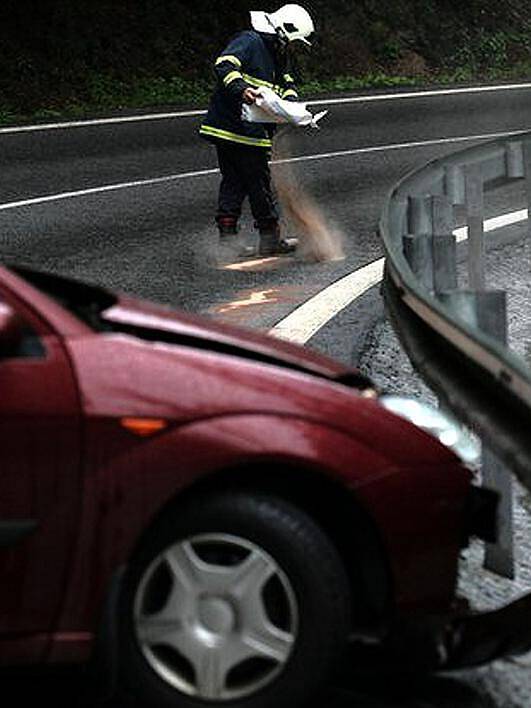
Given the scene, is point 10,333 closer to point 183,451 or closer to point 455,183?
point 183,451

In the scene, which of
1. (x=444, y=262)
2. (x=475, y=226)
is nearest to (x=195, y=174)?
(x=475, y=226)

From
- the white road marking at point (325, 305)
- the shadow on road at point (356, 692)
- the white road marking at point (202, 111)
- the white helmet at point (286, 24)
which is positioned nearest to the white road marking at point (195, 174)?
the white road marking at point (325, 305)

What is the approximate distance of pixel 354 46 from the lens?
2581 cm

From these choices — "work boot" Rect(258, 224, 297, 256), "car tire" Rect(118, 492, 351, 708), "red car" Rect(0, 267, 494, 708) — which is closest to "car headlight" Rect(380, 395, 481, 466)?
"red car" Rect(0, 267, 494, 708)

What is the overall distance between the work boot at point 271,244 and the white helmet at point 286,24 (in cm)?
129

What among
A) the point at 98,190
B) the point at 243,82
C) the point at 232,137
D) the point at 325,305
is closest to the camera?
the point at 325,305

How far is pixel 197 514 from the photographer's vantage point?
4418mm

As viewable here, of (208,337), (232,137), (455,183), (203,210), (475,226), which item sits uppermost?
(208,337)

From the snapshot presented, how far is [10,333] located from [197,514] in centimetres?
64

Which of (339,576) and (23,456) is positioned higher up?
(23,456)

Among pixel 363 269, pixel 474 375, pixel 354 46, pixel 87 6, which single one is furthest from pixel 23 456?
pixel 354 46

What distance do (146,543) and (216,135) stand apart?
7.69 m

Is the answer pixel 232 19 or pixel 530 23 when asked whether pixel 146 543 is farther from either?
pixel 530 23

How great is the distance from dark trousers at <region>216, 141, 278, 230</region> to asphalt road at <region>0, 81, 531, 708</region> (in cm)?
36
